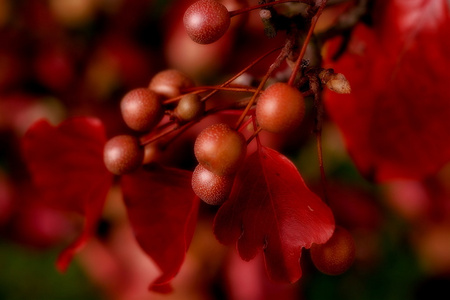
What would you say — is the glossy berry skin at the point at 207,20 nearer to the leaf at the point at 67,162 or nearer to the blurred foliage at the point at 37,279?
the leaf at the point at 67,162

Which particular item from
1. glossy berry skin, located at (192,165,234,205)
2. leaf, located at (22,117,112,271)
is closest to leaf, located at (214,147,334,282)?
glossy berry skin, located at (192,165,234,205)

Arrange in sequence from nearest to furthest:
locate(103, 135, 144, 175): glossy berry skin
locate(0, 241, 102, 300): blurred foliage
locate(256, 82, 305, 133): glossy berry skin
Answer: locate(256, 82, 305, 133): glossy berry skin
locate(103, 135, 144, 175): glossy berry skin
locate(0, 241, 102, 300): blurred foliage

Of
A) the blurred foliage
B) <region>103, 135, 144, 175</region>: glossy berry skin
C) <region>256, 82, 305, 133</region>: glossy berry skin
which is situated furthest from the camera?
the blurred foliage

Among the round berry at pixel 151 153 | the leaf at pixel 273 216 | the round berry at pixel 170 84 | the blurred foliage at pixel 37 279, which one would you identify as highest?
the round berry at pixel 170 84

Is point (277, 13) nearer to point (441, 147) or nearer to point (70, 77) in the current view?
point (441, 147)

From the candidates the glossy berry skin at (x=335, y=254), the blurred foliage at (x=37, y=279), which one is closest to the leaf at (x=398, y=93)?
the glossy berry skin at (x=335, y=254)

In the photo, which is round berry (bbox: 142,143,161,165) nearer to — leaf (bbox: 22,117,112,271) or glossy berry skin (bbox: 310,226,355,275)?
leaf (bbox: 22,117,112,271)
